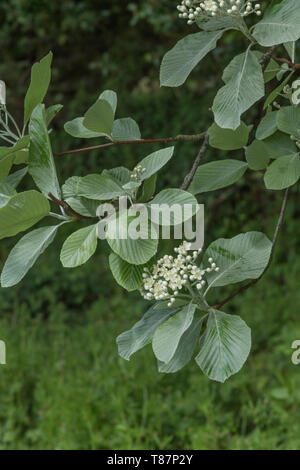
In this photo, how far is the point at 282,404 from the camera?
8.48ft

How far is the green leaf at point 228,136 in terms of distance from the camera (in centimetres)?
86

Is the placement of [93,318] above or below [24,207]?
below

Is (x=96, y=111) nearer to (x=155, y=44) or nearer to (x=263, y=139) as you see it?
(x=263, y=139)

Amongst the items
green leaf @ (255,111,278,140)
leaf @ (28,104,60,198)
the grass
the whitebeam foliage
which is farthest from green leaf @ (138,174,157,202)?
the grass

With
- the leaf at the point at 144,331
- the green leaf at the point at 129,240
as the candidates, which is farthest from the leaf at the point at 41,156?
the leaf at the point at 144,331

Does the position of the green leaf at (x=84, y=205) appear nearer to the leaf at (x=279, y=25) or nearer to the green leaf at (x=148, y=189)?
the green leaf at (x=148, y=189)

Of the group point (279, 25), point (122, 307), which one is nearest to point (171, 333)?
point (279, 25)

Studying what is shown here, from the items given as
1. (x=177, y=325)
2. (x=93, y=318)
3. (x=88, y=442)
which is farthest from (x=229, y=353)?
(x=93, y=318)

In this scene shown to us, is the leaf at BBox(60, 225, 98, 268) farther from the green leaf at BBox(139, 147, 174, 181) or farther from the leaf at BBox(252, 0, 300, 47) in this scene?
the leaf at BBox(252, 0, 300, 47)

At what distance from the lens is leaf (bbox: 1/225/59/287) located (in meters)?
0.73

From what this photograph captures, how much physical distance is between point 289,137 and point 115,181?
0.29 meters

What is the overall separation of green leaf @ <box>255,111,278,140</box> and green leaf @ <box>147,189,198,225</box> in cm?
25

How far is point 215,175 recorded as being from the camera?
912 millimetres

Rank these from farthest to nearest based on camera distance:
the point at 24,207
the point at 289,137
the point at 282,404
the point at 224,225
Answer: the point at 224,225 → the point at 282,404 → the point at 289,137 → the point at 24,207
